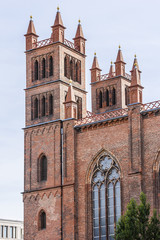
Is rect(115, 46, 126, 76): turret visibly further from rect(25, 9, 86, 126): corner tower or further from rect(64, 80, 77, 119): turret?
rect(64, 80, 77, 119): turret

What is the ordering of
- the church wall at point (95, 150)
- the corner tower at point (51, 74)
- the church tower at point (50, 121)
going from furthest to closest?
the corner tower at point (51, 74) < the church tower at point (50, 121) < the church wall at point (95, 150)

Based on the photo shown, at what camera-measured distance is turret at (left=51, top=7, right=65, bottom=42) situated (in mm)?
56625

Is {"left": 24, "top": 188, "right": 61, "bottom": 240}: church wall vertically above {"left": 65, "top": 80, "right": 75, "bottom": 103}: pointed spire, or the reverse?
{"left": 65, "top": 80, "right": 75, "bottom": 103}: pointed spire

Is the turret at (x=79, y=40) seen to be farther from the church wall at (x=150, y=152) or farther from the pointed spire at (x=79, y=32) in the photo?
the church wall at (x=150, y=152)

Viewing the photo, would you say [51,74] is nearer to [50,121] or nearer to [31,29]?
[50,121]

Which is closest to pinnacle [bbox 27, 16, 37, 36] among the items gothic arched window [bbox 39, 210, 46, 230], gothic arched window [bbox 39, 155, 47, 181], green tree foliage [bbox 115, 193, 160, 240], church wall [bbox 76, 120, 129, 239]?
church wall [bbox 76, 120, 129, 239]

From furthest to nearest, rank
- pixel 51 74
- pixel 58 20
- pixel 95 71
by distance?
pixel 95 71 < pixel 58 20 < pixel 51 74

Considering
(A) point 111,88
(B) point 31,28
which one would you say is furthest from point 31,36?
(A) point 111,88

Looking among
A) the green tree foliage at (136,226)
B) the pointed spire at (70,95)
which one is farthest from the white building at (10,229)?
the green tree foliage at (136,226)

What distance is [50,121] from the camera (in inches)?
2170

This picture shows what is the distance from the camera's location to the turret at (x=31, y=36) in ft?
192

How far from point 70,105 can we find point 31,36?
27.4 ft

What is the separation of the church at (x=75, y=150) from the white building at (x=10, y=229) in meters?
50.7

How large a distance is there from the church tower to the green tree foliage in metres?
9.98
